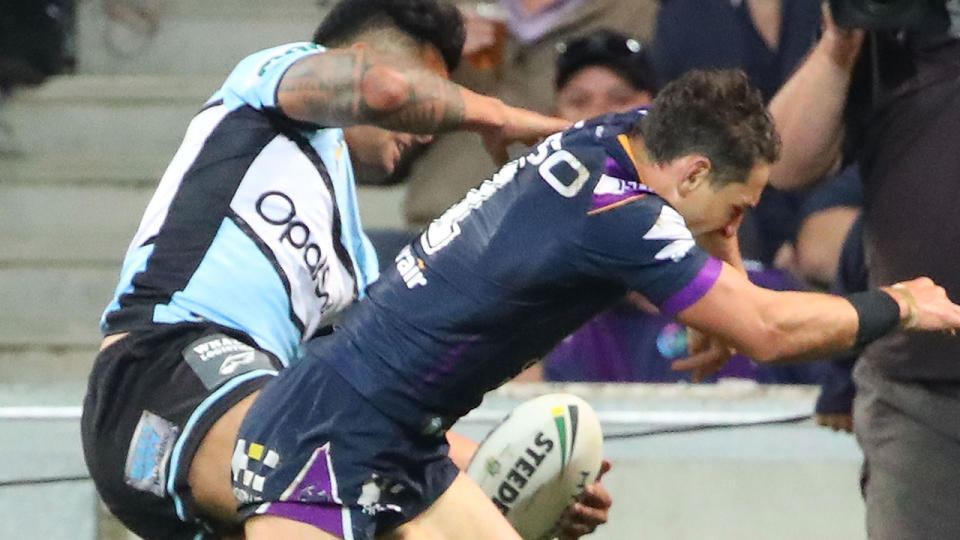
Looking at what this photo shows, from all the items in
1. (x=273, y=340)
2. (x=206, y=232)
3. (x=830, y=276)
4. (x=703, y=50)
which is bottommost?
(x=830, y=276)

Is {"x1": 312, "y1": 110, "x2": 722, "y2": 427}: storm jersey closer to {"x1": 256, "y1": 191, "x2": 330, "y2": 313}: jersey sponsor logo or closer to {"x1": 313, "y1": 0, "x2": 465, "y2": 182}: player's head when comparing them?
{"x1": 256, "y1": 191, "x2": 330, "y2": 313}: jersey sponsor logo

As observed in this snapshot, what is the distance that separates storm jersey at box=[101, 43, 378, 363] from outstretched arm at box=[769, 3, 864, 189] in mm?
747

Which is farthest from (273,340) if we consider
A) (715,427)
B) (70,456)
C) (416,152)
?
(416,152)

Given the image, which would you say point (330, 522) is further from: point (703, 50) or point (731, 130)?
point (703, 50)

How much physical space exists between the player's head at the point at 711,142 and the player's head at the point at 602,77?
1.50 m

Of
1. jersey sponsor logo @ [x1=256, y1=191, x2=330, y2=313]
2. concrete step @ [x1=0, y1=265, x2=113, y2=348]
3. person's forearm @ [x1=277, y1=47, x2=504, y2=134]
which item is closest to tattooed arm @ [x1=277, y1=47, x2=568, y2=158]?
person's forearm @ [x1=277, y1=47, x2=504, y2=134]

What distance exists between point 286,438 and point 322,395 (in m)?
0.08

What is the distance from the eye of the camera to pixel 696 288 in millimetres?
2238

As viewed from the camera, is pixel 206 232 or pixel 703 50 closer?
pixel 206 232

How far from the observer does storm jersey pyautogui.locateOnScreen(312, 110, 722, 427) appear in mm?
2256

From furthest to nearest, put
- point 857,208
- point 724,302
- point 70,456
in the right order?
point 857,208 < point 70,456 < point 724,302

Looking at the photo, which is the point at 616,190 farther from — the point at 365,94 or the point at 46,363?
the point at 46,363

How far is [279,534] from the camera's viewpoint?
233 centimetres

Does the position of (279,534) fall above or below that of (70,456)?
above
